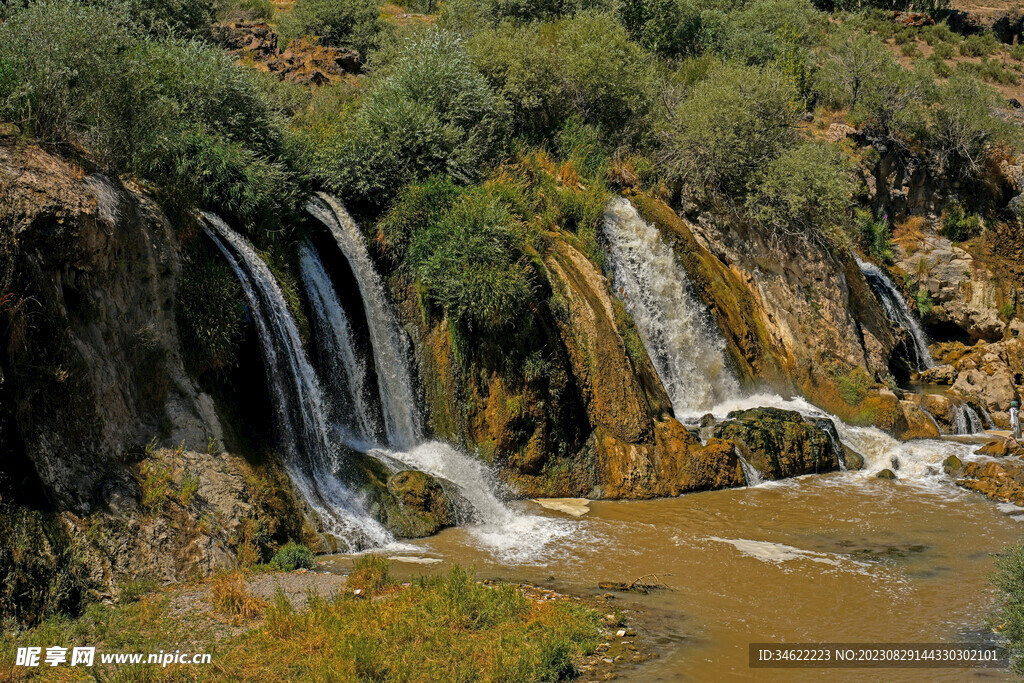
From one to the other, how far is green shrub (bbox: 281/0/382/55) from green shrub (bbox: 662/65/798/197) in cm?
1538

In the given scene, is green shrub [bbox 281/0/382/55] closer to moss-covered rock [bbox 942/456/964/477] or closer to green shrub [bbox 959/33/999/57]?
moss-covered rock [bbox 942/456/964/477]

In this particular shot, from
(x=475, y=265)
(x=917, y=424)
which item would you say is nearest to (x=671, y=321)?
(x=475, y=265)

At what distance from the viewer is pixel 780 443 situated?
14.9 metres

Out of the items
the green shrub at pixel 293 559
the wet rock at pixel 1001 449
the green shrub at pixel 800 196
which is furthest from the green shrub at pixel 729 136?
the green shrub at pixel 293 559

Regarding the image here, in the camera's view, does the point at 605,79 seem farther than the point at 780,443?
Yes

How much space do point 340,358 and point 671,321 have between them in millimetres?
7592

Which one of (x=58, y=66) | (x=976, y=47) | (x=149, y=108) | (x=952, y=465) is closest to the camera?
(x=58, y=66)

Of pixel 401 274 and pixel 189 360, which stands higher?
pixel 401 274

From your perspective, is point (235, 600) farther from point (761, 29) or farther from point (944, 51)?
point (944, 51)

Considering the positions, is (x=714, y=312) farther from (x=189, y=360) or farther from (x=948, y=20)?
(x=948, y=20)

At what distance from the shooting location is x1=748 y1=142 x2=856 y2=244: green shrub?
67.2 ft

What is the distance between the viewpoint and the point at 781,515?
12.6 meters

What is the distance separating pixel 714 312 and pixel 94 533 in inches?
524

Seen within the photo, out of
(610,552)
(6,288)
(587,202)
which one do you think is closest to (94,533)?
(6,288)
